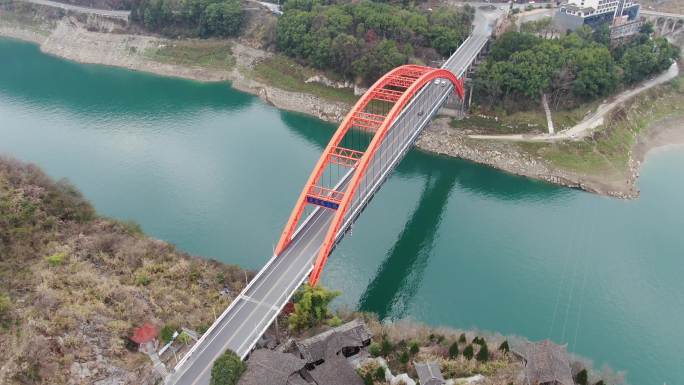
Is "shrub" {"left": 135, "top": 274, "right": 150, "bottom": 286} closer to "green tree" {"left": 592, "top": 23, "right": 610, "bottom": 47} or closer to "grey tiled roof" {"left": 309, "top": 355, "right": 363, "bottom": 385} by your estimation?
"grey tiled roof" {"left": 309, "top": 355, "right": 363, "bottom": 385}

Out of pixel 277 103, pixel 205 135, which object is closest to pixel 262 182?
pixel 205 135

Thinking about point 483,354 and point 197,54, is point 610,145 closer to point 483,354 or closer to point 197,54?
point 483,354

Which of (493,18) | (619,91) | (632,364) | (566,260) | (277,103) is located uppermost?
(493,18)

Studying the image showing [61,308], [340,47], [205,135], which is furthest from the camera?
[340,47]

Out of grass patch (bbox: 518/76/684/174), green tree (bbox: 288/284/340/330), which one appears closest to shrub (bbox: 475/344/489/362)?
green tree (bbox: 288/284/340/330)

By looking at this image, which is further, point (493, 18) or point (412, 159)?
point (493, 18)

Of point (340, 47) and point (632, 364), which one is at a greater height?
point (340, 47)

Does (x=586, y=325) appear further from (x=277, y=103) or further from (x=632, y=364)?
(x=277, y=103)
